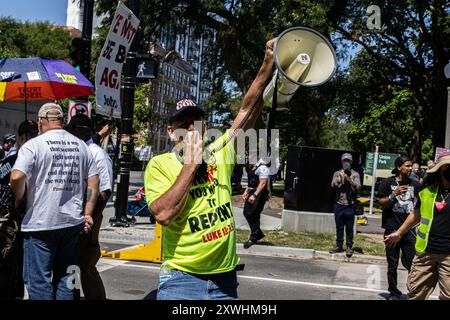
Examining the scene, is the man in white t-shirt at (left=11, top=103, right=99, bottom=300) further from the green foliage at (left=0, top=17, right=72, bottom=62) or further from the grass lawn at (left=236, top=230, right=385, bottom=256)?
the green foliage at (left=0, top=17, right=72, bottom=62)

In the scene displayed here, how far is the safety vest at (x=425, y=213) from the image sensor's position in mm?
4605

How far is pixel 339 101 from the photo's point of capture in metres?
25.9

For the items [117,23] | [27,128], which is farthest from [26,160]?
[117,23]

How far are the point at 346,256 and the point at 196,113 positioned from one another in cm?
710

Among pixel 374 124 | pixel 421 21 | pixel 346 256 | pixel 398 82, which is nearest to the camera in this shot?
pixel 346 256

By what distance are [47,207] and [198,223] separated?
5.52 ft

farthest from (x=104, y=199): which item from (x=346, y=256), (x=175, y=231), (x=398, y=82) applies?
(x=398, y=82)

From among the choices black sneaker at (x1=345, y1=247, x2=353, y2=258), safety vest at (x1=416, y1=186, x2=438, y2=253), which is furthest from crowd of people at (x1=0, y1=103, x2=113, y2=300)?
black sneaker at (x1=345, y1=247, x2=353, y2=258)

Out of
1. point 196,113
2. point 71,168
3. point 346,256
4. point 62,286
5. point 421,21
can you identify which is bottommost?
point 346,256

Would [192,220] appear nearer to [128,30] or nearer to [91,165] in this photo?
[91,165]

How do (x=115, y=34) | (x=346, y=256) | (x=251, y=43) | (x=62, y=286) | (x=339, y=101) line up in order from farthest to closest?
(x=339, y=101), (x=251, y=43), (x=346, y=256), (x=115, y=34), (x=62, y=286)

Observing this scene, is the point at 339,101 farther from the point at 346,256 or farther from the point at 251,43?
the point at 346,256

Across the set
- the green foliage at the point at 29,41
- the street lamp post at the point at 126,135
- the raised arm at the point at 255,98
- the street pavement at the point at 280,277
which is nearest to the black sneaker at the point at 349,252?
the street pavement at the point at 280,277

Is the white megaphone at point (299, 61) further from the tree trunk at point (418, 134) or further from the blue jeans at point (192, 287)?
the tree trunk at point (418, 134)
